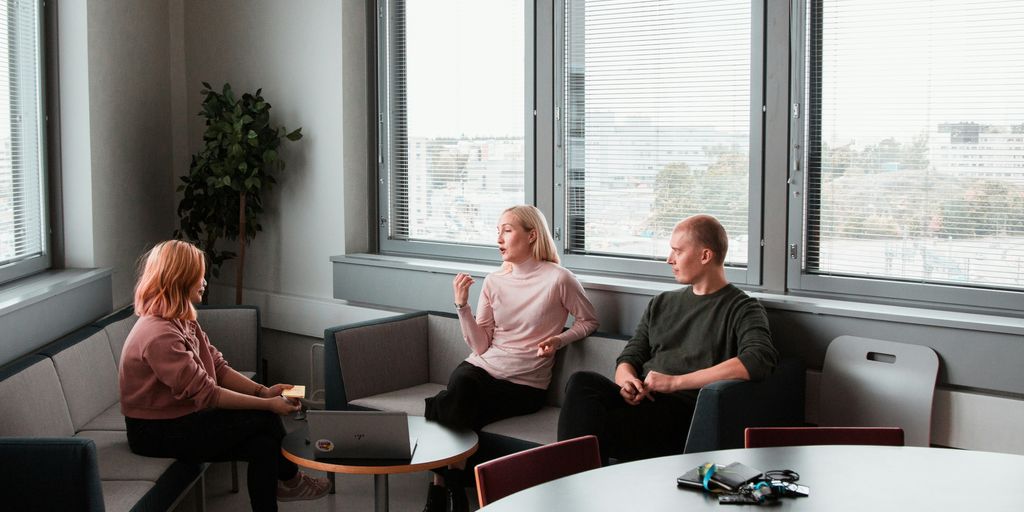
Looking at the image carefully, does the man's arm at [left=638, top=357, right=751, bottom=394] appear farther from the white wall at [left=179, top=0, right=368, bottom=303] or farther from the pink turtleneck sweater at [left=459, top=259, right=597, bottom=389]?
the white wall at [left=179, top=0, right=368, bottom=303]

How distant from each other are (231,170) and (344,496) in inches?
80.5

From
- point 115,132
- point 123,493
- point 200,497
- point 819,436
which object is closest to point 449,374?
point 200,497

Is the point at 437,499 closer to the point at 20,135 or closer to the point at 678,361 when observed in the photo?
the point at 678,361

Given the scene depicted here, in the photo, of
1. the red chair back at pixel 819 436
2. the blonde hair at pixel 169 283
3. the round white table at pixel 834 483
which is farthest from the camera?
the blonde hair at pixel 169 283

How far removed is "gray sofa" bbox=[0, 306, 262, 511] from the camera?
9.65 feet

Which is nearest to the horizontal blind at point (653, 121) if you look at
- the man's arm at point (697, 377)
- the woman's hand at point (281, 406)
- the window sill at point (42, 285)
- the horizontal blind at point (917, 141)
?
the horizontal blind at point (917, 141)

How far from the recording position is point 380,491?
3557mm

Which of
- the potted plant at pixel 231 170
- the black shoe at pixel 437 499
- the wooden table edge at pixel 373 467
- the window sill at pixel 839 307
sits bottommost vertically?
the black shoe at pixel 437 499

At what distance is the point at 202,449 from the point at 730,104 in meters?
2.61

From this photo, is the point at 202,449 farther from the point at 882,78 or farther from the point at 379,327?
the point at 882,78

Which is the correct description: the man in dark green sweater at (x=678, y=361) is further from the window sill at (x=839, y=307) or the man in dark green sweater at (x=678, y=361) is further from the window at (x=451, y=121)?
the window at (x=451, y=121)

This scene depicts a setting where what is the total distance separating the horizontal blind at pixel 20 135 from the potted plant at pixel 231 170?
862mm

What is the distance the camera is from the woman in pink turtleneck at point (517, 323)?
14.1 feet

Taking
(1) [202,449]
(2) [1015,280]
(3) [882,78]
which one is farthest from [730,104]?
(1) [202,449]
